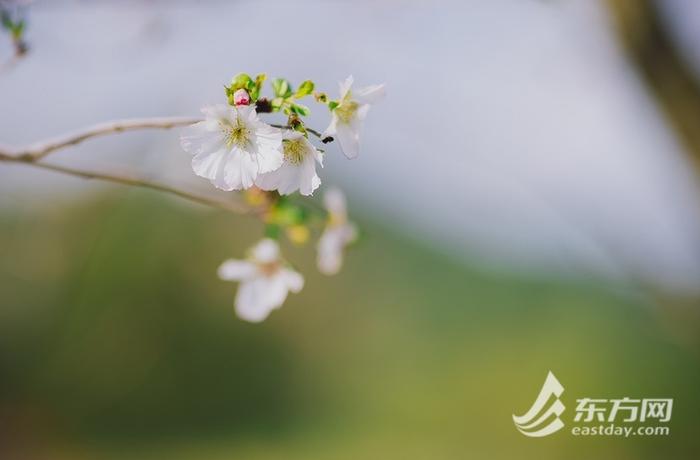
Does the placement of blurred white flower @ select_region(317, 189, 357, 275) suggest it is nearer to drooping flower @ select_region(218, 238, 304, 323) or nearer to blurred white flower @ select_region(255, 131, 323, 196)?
drooping flower @ select_region(218, 238, 304, 323)

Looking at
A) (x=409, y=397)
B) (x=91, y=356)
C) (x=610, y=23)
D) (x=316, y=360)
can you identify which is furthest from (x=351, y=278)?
(x=610, y=23)

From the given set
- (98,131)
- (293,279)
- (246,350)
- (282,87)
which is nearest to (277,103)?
(282,87)

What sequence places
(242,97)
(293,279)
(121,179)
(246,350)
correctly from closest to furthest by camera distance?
(242,97), (121,179), (293,279), (246,350)

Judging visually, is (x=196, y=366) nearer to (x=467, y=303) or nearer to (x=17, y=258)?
(x=17, y=258)

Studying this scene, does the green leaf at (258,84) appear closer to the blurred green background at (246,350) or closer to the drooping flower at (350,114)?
the drooping flower at (350,114)

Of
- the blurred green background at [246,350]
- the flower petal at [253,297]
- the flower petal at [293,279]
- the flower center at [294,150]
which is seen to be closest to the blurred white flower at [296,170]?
the flower center at [294,150]

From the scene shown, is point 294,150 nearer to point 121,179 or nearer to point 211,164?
point 211,164

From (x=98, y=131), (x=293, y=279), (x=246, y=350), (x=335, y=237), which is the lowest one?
(x=98, y=131)
